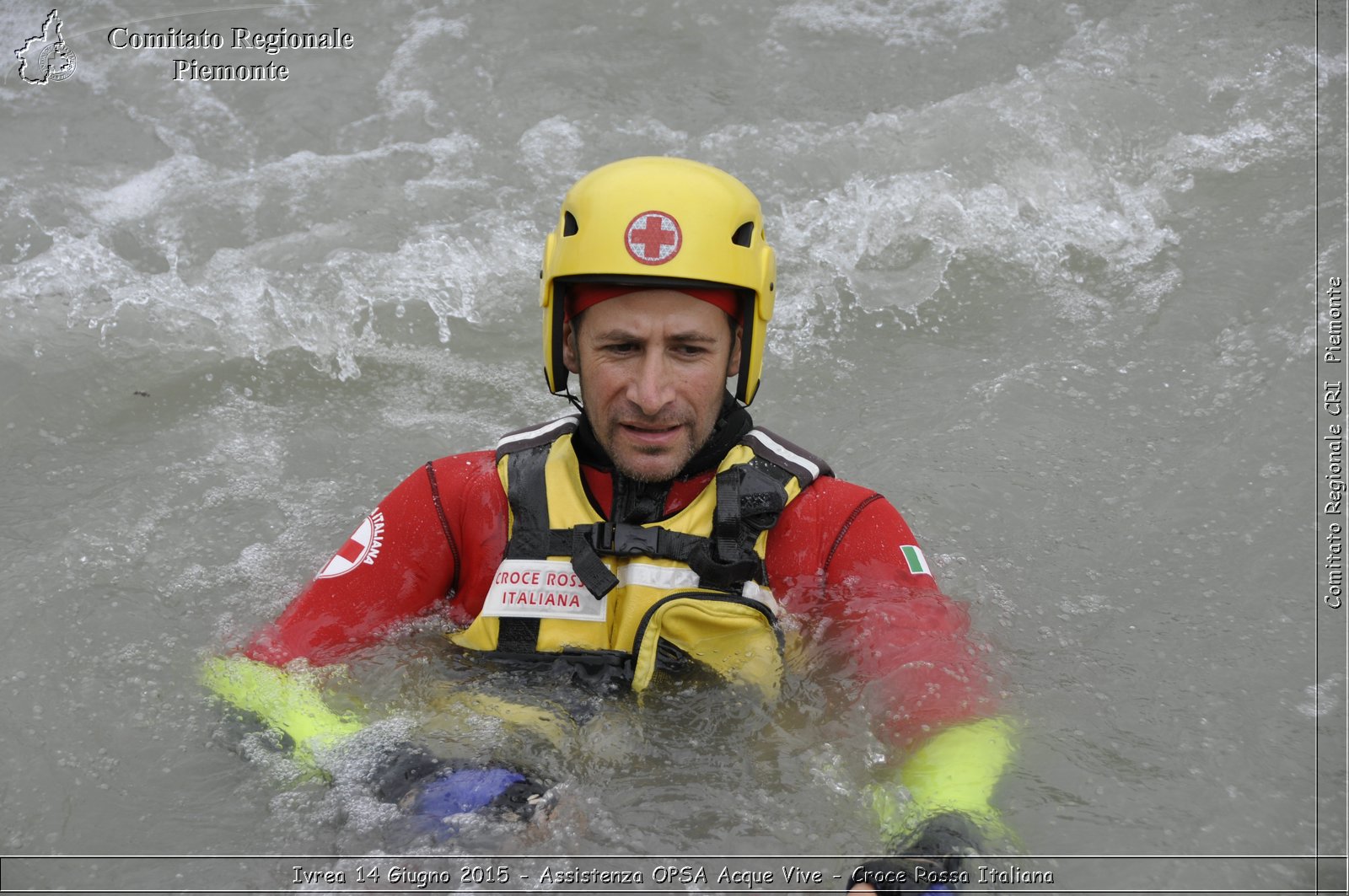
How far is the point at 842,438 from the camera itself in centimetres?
535

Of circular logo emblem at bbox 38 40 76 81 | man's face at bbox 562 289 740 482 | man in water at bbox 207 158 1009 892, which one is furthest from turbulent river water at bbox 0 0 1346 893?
man's face at bbox 562 289 740 482

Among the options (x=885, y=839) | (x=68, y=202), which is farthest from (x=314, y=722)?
(x=68, y=202)

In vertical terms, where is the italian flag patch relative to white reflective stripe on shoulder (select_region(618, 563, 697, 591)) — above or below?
above

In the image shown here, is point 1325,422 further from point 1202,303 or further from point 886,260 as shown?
point 886,260

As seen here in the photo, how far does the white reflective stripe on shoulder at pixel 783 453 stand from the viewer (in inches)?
141

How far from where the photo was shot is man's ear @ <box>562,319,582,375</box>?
348cm

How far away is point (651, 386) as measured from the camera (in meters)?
3.29

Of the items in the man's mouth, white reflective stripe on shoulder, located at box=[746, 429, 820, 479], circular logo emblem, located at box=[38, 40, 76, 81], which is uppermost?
circular logo emblem, located at box=[38, 40, 76, 81]

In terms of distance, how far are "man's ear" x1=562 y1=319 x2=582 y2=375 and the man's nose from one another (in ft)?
0.68

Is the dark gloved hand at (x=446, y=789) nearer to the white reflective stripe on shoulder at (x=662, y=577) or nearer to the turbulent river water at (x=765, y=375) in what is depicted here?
the turbulent river water at (x=765, y=375)

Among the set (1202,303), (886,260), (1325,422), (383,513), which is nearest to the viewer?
(383,513)

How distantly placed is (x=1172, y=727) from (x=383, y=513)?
7.14 ft

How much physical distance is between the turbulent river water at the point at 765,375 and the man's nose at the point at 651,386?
0.78m

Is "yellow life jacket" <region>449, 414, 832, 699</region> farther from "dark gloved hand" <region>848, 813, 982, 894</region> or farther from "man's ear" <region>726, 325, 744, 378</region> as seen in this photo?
"dark gloved hand" <region>848, 813, 982, 894</region>
